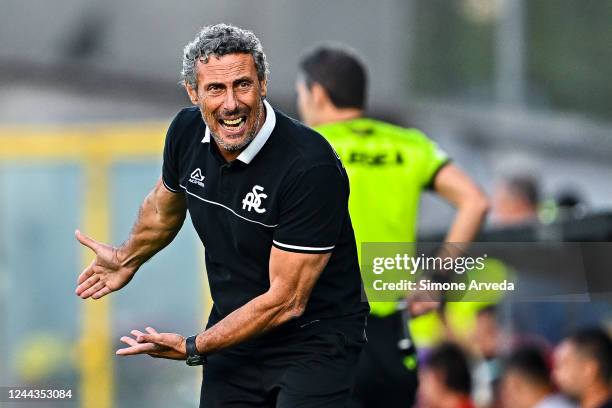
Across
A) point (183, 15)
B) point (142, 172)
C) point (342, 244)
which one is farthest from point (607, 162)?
point (342, 244)

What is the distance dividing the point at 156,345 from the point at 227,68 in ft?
3.01

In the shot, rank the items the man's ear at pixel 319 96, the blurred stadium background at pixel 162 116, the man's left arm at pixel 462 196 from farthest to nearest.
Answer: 1. the blurred stadium background at pixel 162 116
2. the man's left arm at pixel 462 196
3. the man's ear at pixel 319 96

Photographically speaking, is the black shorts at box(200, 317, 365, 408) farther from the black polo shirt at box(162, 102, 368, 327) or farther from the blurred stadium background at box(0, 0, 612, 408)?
the blurred stadium background at box(0, 0, 612, 408)

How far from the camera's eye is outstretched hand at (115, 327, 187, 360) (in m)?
4.49

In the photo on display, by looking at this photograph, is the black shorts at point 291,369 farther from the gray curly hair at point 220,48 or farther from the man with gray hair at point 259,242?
the gray curly hair at point 220,48

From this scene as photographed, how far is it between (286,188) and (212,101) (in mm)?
363

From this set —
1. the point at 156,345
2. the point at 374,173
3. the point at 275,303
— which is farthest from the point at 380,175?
the point at 156,345

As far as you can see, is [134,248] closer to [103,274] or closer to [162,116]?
[103,274]

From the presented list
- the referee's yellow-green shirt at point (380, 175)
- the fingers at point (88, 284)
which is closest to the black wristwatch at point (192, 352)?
the fingers at point (88, 284)

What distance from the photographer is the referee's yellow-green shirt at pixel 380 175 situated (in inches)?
237

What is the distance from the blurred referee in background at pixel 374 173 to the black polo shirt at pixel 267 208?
49.7 inches

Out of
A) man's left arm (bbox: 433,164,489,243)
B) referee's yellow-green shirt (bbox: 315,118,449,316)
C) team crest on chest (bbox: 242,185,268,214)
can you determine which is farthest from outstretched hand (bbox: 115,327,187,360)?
man's left arm (bbox: 433,164,489,243)

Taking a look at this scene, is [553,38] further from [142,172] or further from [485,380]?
[485,380]

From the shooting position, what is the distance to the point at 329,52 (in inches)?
245
